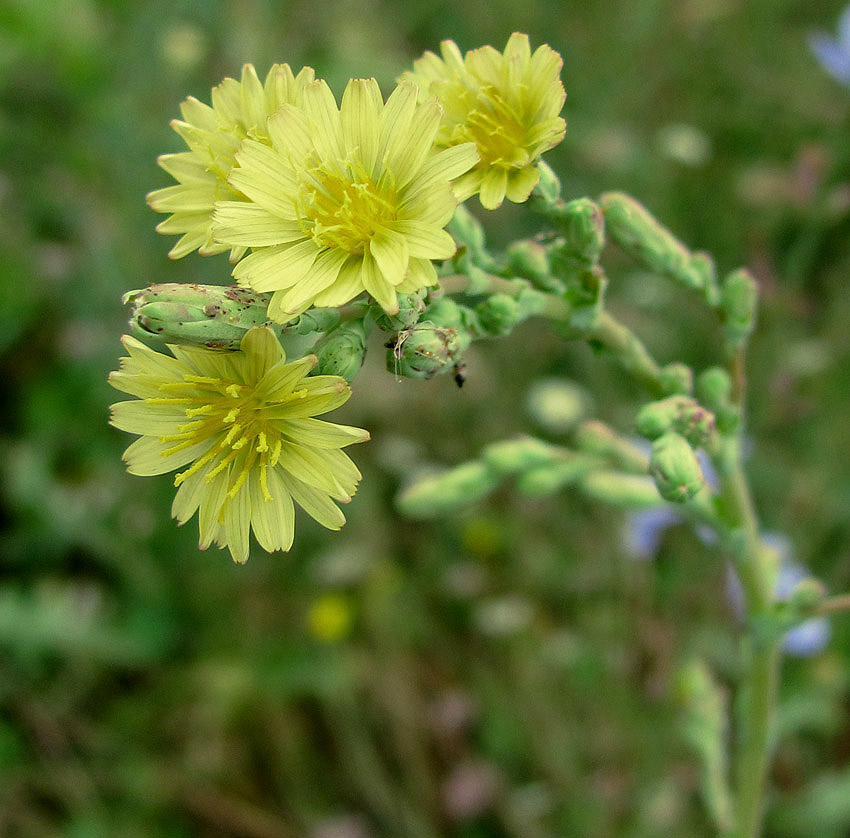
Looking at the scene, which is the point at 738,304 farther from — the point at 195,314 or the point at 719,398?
the point at 195,314

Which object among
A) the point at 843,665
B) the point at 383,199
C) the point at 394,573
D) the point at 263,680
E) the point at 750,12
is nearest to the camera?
the point at 383,199

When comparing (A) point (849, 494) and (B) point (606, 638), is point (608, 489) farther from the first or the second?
(A) point (849, 494)

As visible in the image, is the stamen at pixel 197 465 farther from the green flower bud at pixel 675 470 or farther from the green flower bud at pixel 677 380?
the green flower bud at pixel 677 380

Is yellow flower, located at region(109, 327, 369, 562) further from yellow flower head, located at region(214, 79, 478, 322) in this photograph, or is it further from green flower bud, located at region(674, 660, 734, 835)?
green flower bud, located at region(674, 660, 734, 835)

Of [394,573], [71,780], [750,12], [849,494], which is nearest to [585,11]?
[750,12]

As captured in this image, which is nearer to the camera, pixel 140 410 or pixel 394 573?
pixel 140 410

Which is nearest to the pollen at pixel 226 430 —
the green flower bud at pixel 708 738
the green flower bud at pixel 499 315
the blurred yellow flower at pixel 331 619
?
the green flower bud at pixel 499 315

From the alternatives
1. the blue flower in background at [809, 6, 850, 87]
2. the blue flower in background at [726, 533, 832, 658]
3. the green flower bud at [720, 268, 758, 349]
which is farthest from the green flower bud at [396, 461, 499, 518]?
the blue flower in background at [809, 6, 850, 87]

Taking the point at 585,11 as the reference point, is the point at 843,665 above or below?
below
